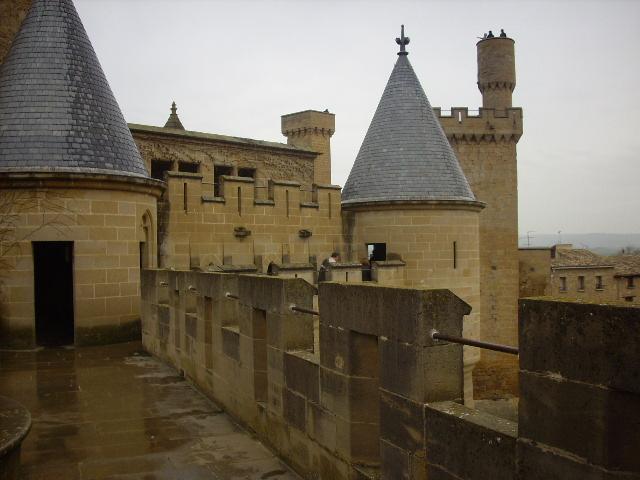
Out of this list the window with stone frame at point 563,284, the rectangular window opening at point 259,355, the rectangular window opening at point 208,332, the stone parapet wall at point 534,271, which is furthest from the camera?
the window with stone frame at point 563,284

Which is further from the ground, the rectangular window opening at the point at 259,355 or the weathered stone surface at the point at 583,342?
the weathered stone surface at the point at 583,342

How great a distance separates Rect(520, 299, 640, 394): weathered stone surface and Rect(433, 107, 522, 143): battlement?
→ 1108 inches

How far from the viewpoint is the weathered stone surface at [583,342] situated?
2.65 meters

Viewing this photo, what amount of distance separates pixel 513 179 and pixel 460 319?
28388 millimetres

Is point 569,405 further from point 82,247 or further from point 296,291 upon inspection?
point 82,247

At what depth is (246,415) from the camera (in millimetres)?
6613

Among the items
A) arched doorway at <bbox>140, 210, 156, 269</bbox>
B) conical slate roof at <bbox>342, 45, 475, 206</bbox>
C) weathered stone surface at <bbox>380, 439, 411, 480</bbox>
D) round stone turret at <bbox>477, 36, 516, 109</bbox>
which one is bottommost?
weathered stone surface at <bbox>380, 439, 411, 480</bbox>

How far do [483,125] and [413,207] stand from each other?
16965 millimetres

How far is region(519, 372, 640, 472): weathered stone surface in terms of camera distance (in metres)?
2.71

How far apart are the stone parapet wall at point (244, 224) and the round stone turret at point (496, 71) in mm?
18666

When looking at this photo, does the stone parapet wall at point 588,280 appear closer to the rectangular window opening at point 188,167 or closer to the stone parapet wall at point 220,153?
the stone parapet wall at point 220,153

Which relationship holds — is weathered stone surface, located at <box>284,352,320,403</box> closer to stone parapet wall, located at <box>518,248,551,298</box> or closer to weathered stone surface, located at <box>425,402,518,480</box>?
weathered stone surface, located at <box>425,402,518,480</box>

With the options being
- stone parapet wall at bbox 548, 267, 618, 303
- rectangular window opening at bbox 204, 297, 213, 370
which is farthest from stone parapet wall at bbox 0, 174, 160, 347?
stone parapet wall at bbox 548, 267, 618, 303

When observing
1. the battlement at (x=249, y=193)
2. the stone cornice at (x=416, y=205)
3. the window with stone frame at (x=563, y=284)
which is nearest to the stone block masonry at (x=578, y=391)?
the battlement at (x=249, y=193)
